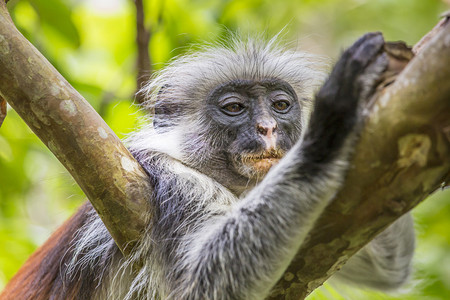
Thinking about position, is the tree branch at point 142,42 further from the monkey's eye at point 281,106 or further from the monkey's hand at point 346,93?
the monkey's hand at point 346,93

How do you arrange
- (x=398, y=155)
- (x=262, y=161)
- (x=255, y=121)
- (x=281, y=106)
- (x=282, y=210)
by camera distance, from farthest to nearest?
(x=281, y=106), (x=255, y=121), (x=262, y=161), (x=282, y=210), (x=398, y=155)

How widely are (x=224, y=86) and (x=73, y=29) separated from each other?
1532mm

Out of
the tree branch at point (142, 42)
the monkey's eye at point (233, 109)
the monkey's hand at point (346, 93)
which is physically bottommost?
the monkey's hand at point (346, 93)

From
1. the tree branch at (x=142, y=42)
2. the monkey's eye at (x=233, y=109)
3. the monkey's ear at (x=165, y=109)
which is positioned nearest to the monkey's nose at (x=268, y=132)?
the monkey's eye at (x=233, y=109)

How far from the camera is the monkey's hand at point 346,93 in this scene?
8.98 ft

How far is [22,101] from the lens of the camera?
3.21 m

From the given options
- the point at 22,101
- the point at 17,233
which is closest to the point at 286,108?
the point at 22,101

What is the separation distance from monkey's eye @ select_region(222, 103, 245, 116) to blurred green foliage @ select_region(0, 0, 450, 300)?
102 centimetres

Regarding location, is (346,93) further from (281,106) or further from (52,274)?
(52,274)

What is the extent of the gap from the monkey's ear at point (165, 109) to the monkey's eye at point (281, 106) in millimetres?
973

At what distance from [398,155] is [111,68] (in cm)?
613

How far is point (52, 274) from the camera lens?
4500 millimetres

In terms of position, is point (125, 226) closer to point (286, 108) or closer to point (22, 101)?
point (22, 101)

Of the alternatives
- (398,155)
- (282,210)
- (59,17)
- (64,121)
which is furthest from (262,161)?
(59,17)
